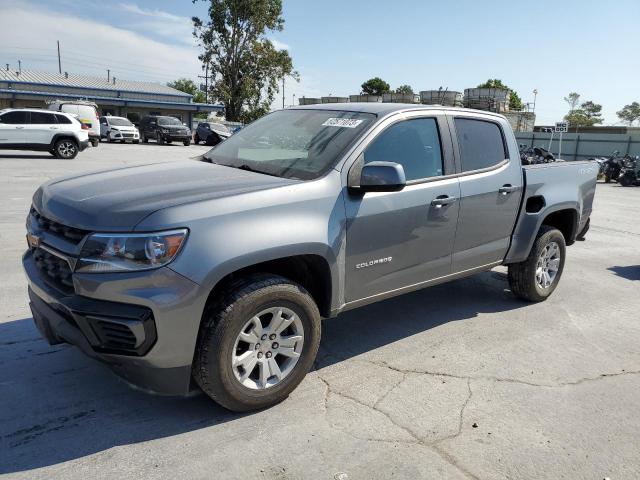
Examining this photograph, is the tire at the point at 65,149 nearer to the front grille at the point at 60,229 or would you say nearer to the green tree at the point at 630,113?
the front grille at the point at 60,229

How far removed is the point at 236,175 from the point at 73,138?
17237mm

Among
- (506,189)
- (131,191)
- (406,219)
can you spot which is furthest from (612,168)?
(131,191)

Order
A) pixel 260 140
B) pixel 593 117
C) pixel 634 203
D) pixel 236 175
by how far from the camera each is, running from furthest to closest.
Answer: pixel 593 117 < pixel 634 203 < pixel 260 140 < pixel 236 175

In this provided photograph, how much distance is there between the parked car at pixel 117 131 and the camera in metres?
30.2

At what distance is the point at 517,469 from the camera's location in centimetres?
270

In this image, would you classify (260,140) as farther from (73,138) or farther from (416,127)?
(73,138)

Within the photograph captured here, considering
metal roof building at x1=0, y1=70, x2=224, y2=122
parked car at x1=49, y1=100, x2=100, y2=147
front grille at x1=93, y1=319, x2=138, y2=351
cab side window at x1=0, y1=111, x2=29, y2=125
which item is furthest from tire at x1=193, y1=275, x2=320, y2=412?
metal roof building at x1=0, y1=70, x2=224, y2=122

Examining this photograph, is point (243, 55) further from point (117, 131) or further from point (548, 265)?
point (548, 265)

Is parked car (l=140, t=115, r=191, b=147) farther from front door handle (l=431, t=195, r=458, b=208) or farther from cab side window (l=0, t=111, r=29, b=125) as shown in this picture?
front door handle (l=431, t=195, r=458, b=208)

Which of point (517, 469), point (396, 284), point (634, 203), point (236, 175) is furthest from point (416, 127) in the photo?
point (634, 203)

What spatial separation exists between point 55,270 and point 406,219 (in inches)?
87.5

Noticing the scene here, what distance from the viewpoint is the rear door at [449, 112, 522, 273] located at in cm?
417

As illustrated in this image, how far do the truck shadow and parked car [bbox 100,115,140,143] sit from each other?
2849cm

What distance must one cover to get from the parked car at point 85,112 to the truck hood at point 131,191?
22.7m
